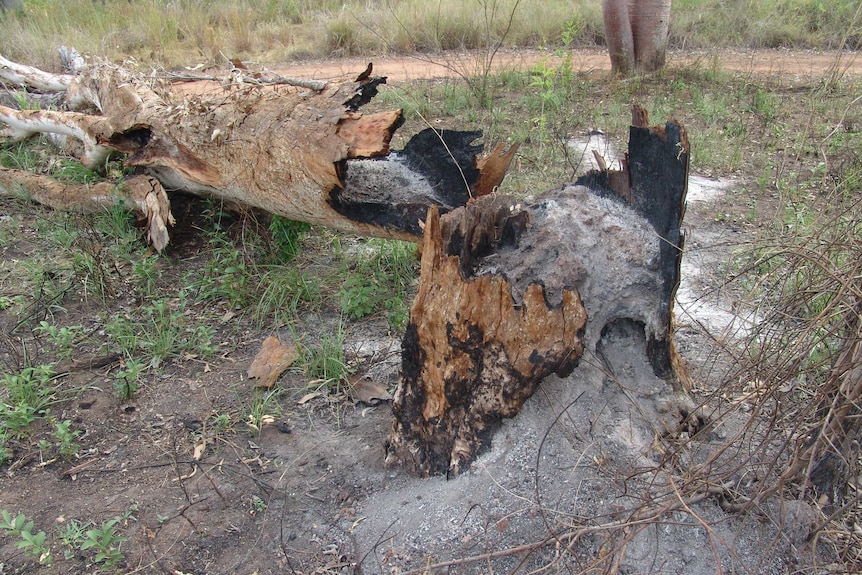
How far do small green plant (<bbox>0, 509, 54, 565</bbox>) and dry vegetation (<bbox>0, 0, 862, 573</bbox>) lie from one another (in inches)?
0.4

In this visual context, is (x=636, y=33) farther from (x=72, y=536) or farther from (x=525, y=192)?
(x=72, y=536)

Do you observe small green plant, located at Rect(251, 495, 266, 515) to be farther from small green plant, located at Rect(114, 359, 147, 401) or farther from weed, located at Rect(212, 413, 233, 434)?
small green plant, located at Rect(114, 359, 147, 401)

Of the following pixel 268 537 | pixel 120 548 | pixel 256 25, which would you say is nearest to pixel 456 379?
pixel 268 537

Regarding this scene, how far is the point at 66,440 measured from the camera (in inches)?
113

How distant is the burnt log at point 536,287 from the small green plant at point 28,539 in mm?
1303

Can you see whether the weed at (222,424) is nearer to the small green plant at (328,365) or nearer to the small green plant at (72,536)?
the small green plant at (328,365)

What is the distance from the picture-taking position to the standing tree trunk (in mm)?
7672

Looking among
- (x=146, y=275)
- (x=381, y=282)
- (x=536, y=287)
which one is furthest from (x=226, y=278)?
(x=536, y=287)

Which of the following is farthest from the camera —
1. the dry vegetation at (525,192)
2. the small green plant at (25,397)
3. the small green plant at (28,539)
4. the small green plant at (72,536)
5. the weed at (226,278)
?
the weed at (226,278)

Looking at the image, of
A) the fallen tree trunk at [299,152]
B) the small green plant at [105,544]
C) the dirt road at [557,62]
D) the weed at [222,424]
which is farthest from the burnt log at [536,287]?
the dirt road at [557,62]

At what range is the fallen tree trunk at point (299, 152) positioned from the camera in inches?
124

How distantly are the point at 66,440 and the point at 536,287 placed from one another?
2.02 m

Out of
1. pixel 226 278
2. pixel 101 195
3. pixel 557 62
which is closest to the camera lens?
pixel 226 278

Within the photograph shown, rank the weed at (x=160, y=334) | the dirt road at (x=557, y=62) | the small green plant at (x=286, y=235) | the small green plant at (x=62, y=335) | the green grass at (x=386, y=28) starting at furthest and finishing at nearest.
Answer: the green grass at (x=386, y=28) < the dirt road at (x=557, y=62) < the small green plant at (x=286, y=235) < the weed at (x=160, y=334) < the small green plant at (x=62, y=335)
